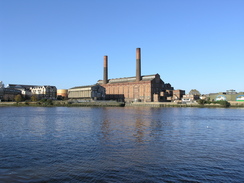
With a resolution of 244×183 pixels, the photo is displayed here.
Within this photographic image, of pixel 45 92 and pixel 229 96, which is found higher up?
pixel 45 92

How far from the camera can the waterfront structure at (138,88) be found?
135 m

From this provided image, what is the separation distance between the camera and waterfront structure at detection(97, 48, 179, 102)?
443 ft

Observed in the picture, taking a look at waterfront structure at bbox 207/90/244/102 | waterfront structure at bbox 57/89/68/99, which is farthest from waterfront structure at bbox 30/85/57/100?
waterfront structure at bbox 207/90/244/102

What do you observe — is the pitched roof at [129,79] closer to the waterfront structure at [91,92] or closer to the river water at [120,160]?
the waterfront structure at [91,92]

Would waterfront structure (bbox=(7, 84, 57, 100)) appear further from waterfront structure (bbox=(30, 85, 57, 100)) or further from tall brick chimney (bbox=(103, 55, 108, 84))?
tall brick chimney (bbox=(103, 55, 108, 84))

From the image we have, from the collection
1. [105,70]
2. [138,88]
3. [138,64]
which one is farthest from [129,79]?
[138,64]

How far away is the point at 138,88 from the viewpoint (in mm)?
141125

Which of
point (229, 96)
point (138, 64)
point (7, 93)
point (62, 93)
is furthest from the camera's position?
point (62, 93)

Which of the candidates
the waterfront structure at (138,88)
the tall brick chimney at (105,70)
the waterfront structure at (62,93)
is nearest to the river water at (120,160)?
the waterfront structure at (138,88)

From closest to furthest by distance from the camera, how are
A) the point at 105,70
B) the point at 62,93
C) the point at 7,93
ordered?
the point at 105,70 → the point at 7,93 → the point at 62,93

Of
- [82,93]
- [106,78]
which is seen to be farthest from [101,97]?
[106,78]

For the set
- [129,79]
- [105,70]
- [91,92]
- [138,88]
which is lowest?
[91,92]

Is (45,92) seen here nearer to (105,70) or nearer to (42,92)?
(42,92)

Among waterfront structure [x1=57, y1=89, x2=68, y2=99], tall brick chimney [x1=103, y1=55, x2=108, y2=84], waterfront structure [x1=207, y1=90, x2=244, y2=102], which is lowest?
waterfront structure [x1=207, y1=90, x2=244, y2=102]
